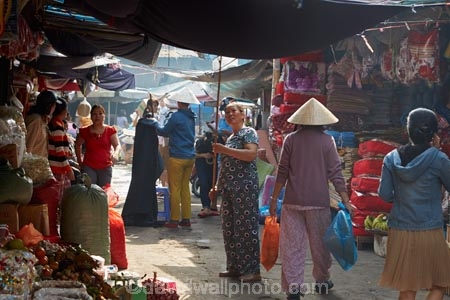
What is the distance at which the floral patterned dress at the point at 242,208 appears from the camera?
7430 millimetres

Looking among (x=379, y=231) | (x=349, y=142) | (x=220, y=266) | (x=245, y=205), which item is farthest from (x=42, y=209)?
(x=349, y=142)

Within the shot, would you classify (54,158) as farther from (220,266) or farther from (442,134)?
(442,134)

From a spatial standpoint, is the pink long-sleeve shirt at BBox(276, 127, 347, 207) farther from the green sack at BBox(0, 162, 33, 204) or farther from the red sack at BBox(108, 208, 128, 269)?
the green sack at BBox(0, 162, 33, 204)

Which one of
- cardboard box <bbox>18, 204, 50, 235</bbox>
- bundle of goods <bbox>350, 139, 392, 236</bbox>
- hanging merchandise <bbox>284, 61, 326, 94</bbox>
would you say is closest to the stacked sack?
bundle of goods <bbox>350, 139, 392, 236</bbox>

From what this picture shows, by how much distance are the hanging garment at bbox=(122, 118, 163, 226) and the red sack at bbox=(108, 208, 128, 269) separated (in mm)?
3811

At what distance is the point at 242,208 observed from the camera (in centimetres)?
747

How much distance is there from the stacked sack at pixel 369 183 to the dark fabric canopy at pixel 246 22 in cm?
422

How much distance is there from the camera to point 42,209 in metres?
5.96

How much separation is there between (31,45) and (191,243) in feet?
13.0

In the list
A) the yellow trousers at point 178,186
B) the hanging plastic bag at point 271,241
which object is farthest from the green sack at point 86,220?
the yellow trousers at point 178,186

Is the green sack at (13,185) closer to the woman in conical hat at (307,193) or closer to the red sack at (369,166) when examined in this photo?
the woman in conical hat at (307,193)

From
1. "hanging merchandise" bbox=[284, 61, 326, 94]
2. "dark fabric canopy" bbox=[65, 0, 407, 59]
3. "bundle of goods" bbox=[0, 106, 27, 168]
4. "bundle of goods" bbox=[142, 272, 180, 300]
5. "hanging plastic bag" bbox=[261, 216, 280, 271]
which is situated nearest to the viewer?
"dark fabric canopy" bbox=[65, 0, 407, 59]

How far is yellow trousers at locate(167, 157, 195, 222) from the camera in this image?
11.0 metres

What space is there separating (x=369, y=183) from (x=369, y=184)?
0.02m
